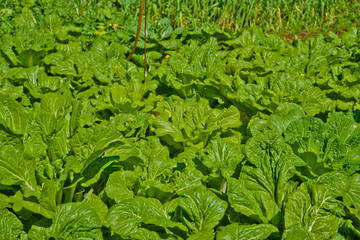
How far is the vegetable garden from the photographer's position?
8.21 ft

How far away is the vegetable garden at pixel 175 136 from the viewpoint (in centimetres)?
250


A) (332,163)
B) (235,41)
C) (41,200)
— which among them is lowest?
(41,200)

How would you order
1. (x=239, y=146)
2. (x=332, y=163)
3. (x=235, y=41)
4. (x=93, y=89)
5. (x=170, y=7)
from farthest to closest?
(x=170, y=7)
(x=235, y=41)
(x=93, y=89)
(x=239, y=146)
(x=332, y=163)

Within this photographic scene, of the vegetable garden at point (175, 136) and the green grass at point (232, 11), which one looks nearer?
the vegetable garden at point (175, 136)

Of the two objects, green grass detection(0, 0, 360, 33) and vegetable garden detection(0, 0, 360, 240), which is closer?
vegetable garden detection(0, 0, 360, 240)

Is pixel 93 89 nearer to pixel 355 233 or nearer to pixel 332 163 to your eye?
pixel 332 163

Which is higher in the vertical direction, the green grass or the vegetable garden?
the green grass

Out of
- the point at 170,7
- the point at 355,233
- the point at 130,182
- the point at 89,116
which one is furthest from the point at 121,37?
the point at 355,233

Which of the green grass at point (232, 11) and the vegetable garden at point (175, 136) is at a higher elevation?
the green grass at point (232, 11)

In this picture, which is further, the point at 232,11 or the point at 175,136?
the point at 232,11

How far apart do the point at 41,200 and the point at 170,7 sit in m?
4.45

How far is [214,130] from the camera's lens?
3.56m

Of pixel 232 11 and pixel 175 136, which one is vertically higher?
pixel 232 11

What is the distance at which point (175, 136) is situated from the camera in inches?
135
